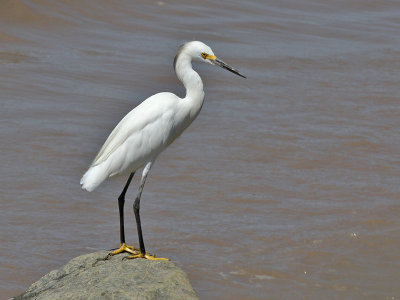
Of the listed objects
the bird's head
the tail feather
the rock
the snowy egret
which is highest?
the bird's head

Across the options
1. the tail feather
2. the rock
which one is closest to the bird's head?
the tail feather

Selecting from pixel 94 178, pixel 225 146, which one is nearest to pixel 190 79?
pixel 94 178

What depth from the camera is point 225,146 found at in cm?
1042

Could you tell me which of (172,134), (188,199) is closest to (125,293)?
(172,134)

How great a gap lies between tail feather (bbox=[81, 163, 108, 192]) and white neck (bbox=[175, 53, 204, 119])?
844 mm

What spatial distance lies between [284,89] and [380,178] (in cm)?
317

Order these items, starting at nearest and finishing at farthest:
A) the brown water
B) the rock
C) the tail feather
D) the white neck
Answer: the rock
the tail feather
the white neck
the brown water

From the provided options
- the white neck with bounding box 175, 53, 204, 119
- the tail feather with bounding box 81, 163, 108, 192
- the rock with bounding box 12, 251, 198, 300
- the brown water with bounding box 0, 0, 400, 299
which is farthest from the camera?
the brown water with bounding box 0, 0, 400, 299

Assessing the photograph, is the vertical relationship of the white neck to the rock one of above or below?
above

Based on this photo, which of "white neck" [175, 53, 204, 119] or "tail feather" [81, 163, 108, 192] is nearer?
"tail feather" [81, 163, 108, 192]

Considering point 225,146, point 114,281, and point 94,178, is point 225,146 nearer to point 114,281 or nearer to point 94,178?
point 94,178

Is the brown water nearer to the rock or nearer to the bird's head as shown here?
the rock

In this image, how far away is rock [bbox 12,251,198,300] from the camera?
548 cm

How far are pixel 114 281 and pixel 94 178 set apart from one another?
0.90 m
